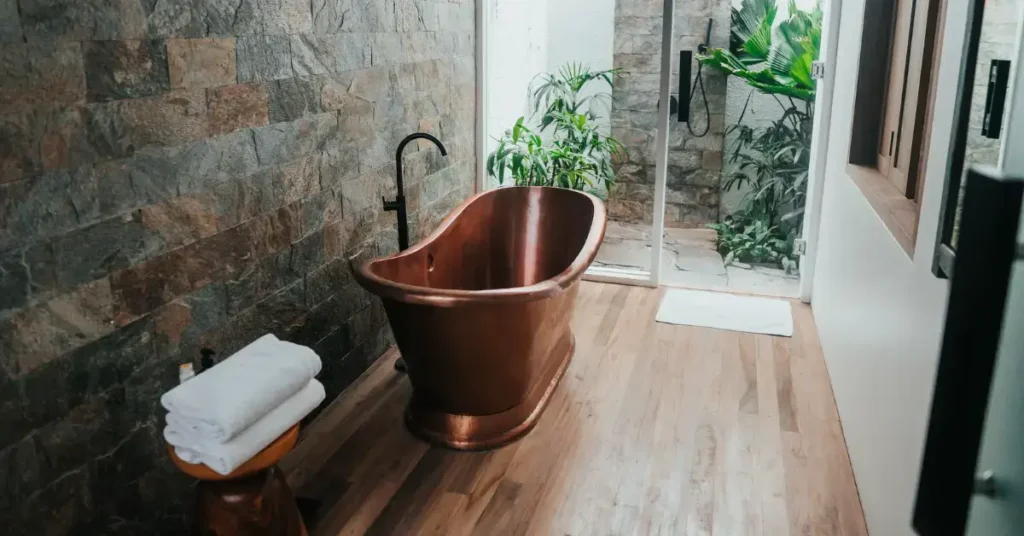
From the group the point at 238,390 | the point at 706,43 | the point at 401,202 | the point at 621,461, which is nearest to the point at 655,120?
the point at 706,43

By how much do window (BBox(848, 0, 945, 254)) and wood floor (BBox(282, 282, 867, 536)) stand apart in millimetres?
852

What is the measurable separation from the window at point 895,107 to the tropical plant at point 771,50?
0.95 m

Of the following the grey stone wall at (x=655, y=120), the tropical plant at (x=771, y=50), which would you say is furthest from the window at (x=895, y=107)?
the grey stone wall at (x=655, y=120)

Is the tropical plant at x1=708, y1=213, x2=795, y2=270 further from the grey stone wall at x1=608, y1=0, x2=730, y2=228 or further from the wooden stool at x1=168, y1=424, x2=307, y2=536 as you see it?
the wooden stool at x1=168, y1=424, x2=307, y2=536

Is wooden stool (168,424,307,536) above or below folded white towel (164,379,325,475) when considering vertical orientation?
below

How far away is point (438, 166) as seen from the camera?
3.88 meters

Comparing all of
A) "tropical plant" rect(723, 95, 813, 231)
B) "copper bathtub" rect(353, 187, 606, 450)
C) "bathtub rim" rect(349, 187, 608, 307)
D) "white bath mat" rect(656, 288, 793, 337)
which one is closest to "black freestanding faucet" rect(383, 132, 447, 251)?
"copper bathtub" rect(353, 187, 606, 450)

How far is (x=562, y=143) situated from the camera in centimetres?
451

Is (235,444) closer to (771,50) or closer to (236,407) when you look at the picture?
(236,407)

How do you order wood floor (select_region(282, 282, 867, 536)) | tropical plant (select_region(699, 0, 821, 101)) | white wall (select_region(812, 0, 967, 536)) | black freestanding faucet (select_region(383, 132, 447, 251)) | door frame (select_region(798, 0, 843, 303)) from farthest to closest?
tropical plant (select_region(699, 0, 821, 101)) → door frame (select_region(798, 0, 843, 303)) → black freestanding faucet (select_region(383, 132, 447, 251)) → wood floor (select_region(282, 282, 867, 536)) → white wall (select_region(812, 0, 967, 536))

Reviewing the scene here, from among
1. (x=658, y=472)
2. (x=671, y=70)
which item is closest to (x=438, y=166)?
(x=671, y=70)

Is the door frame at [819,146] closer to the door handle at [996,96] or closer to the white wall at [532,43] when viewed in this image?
the white wall at [532,43]

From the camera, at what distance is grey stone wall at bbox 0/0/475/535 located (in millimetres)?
1687

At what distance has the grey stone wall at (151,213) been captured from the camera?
1687mm
